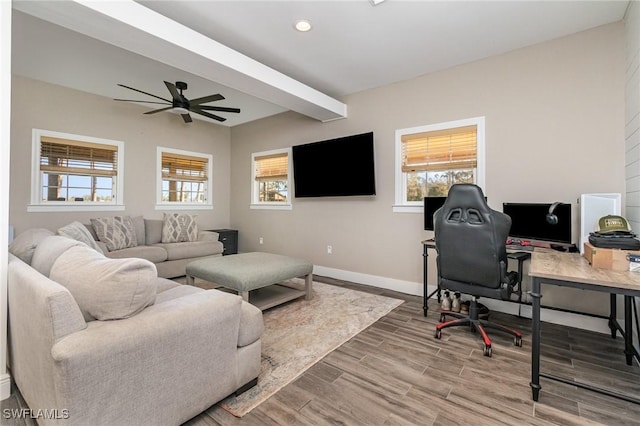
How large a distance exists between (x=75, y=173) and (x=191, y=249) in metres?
1.99

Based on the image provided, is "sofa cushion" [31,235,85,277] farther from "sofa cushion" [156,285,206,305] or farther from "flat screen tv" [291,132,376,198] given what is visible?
"flat screen tv" [291,132,376,198]

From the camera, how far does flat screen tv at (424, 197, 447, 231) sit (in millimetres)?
3254

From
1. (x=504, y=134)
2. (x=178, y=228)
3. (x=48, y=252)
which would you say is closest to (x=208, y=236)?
(x=178, y=228)

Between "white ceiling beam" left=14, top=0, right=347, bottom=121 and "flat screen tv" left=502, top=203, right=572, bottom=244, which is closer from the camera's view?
"white ceiling beam" left=14, top=0, right=347, bottom=121

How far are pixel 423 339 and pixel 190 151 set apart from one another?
505cm

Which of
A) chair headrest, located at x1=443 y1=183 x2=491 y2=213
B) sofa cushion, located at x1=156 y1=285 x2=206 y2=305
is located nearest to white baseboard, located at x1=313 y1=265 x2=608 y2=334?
chair headrest, located at x1=443 y1=183 x2=491 y2=213

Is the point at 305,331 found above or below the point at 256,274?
below

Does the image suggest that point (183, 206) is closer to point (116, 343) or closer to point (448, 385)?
point (116, 343)

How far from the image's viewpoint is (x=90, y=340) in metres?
1.11

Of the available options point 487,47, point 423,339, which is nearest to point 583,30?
point 487,47

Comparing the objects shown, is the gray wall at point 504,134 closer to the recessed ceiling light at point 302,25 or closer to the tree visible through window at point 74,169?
the recessed ceiling light at point 302,25

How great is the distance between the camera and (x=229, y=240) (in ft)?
18.2

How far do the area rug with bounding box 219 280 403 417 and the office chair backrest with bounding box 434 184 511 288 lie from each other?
1.01 metres

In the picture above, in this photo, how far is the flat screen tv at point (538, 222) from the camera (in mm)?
2514
